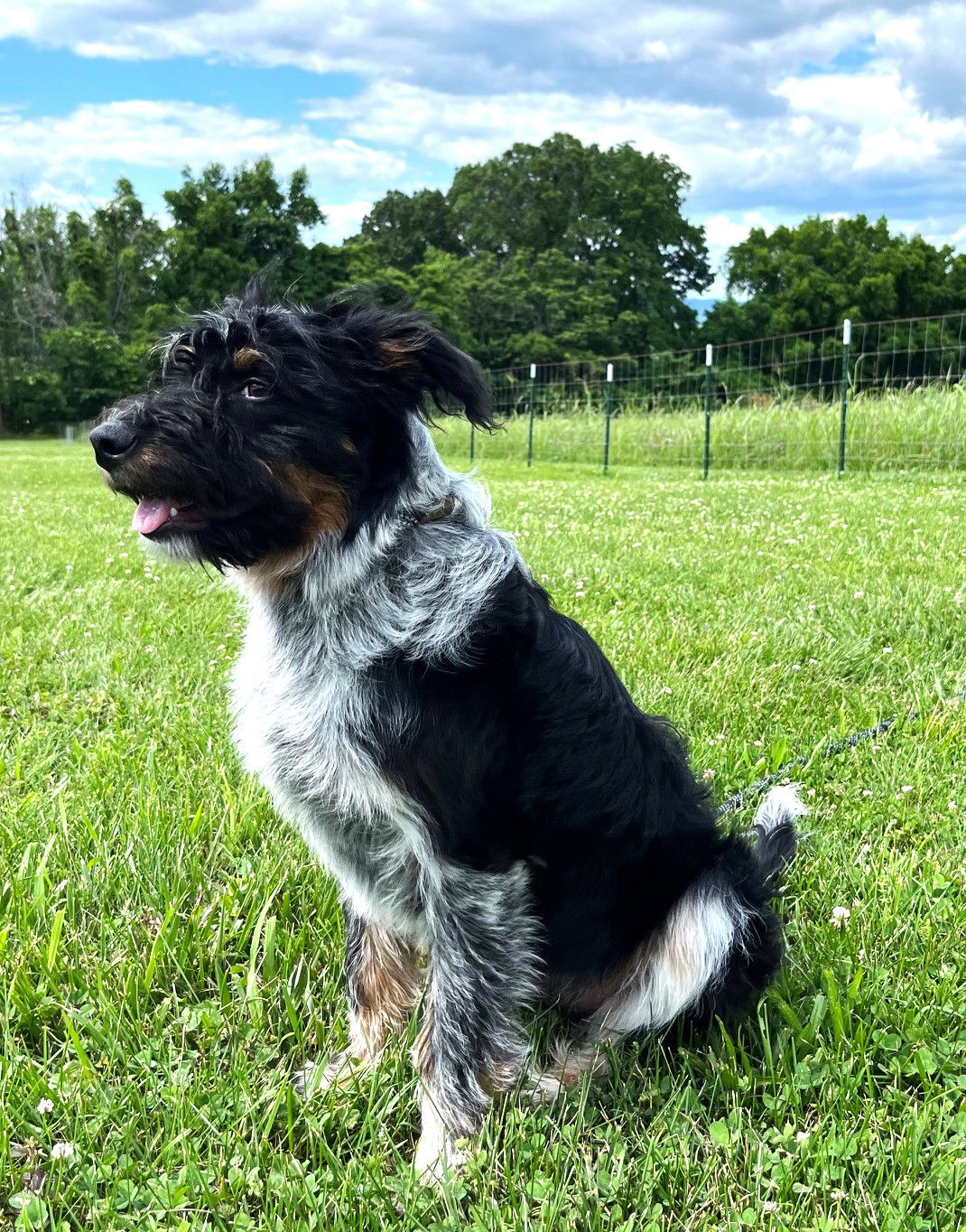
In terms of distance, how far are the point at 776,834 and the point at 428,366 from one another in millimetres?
1870

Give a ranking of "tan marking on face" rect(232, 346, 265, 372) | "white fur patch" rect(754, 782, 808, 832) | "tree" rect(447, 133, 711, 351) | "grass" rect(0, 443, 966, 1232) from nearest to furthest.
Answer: "grass" rect(0, 443, 966, 1232), "tan marking on face" rect(232, 346, 265, 372), "white fur patch" rect(754, 782, 808, 832), "tree" rect(447, 133, 711, 351)

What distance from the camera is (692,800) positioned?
2.77 metres

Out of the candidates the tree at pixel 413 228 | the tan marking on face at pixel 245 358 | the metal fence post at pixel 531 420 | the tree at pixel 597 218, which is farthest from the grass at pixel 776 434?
the tree at pixel 413 228

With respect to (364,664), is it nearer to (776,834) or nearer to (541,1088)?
(541,1088)

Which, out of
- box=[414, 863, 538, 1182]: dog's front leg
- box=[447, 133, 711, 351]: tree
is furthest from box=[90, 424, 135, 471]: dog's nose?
box=[447, 133, 711, 351]: tree

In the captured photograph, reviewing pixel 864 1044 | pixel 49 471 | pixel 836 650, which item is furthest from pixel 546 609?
pixel 49 471

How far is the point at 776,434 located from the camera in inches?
738

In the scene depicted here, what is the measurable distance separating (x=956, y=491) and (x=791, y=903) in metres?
11.1

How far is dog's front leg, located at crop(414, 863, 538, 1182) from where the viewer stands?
7.55 ft

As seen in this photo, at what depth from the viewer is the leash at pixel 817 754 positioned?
3.71 metres

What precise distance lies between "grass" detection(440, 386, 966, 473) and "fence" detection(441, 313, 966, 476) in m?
0.02

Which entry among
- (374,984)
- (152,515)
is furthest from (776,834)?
(152,515)

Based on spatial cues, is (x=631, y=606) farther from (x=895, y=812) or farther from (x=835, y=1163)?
(x=835, y=1163)

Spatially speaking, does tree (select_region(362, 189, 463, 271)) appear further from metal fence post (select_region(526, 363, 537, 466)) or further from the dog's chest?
the dog's chest
